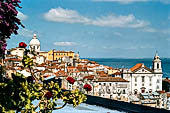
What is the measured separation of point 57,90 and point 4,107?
632mm

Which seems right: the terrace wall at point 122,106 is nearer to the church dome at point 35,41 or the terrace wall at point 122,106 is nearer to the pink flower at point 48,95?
the pink flower at point 48,95

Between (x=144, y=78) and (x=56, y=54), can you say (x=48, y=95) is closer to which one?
(x=144, y=78)

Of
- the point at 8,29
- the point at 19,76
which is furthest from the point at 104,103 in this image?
the point at 8,29

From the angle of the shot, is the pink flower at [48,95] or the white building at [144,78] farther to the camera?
the white building at [144,78]

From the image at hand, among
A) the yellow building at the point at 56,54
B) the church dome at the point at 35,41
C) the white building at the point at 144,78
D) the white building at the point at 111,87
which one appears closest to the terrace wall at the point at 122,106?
the white building at the point at 111,87

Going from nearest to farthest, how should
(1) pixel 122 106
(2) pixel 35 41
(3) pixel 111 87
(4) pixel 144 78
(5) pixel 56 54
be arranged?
(1) pixel 122 106, (3) pixel 111 87, (4) pixel 144 78, (2) pixel 35 41, (5) pixel 56 54

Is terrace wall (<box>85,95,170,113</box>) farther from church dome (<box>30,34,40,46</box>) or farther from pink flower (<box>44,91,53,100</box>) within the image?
church dome (<box>30,34,40,46</box>)

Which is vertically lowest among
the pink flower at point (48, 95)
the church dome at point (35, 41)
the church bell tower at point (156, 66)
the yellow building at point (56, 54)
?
the pink flower at point (48, 95)

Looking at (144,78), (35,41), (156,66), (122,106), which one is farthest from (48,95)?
(35,41)

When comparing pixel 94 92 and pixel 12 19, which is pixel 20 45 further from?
pixel 94 92

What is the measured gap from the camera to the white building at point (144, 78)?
4969cm

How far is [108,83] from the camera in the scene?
4003cm

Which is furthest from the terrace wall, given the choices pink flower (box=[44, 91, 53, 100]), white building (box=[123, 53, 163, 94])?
white building (box=[123, 53, 163, 94])

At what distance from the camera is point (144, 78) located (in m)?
50.6
